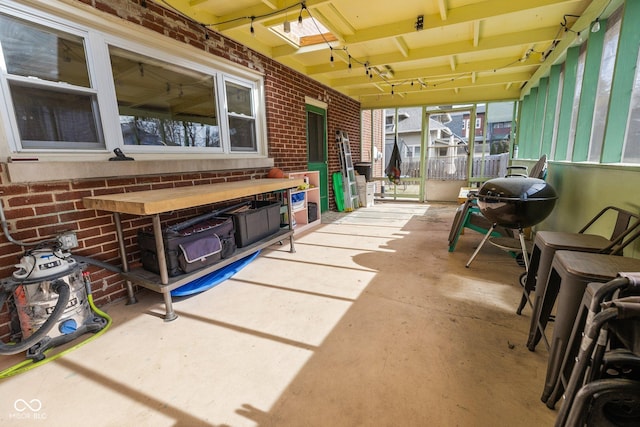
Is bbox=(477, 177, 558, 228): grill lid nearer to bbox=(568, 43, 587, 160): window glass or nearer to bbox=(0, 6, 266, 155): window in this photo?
bbox=(568, 43, 587, 160): window glass

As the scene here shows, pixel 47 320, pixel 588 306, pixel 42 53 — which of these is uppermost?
pixel 42 53

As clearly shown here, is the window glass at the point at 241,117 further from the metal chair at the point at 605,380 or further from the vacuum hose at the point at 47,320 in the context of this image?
the metal chair at the point at 605,380

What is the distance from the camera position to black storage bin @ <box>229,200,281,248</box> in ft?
9.57

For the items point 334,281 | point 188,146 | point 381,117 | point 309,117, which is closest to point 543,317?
point 334,281

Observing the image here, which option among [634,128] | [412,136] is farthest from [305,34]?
[412,136]

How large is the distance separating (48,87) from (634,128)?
171 inches

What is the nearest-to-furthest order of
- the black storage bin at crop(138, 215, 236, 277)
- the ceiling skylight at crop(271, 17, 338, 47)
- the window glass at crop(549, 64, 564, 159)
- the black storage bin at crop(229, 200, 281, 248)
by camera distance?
the black storage bin at crop(138, 215, 236, 277), the black storage bin at crop(229, 200, 281, 248), the ceiling skylight at crop(271, 17, 338, 47), the window glass at crop(549, 64, 564, 159)

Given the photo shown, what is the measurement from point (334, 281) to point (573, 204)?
2.54 meters

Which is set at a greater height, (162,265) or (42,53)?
(42,53)

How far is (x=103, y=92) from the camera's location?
232 cm

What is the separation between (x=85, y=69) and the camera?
2.24 metres

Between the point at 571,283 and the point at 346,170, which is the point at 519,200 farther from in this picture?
the point at 346,170

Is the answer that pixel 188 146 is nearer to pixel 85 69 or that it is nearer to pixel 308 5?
pixel 85 69

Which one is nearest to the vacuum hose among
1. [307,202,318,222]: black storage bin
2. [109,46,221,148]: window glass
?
[109,46,221,148]: window glass
